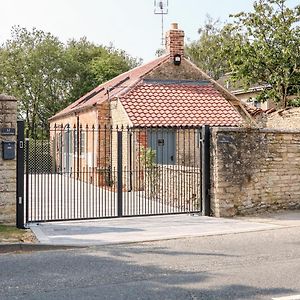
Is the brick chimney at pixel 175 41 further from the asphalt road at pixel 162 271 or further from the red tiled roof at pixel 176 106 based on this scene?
the asphalt road at pixel 162 271

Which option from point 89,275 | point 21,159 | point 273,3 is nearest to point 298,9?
point 273,3

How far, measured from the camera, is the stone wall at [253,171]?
42.2 feet

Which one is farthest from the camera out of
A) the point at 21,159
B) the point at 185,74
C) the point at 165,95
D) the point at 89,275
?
the point at 185,74

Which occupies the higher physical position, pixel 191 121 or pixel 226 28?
pixel 226 28

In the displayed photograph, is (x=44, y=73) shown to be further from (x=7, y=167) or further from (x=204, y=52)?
(x=7, y=167)

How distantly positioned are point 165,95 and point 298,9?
36.0 ft

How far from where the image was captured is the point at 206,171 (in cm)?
1304

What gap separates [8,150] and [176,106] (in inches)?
430

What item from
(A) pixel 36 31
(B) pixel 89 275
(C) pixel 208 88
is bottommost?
(B) pixel 89 275

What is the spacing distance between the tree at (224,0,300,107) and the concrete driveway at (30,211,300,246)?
15.7 metres

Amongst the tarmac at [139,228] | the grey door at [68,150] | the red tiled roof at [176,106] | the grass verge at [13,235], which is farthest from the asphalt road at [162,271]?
the grey door at [68,150]

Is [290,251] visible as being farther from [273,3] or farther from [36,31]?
[36,31]

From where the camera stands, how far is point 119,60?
46250 millimetres

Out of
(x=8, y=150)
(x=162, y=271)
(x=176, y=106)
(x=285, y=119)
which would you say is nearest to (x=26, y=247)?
(x=8, y=150)
